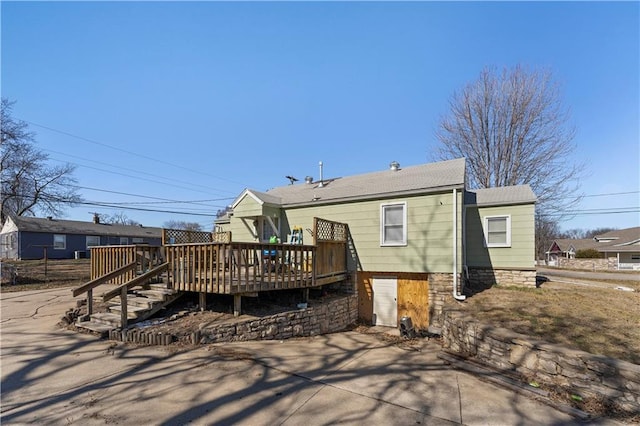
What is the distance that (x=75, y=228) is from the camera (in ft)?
95.0

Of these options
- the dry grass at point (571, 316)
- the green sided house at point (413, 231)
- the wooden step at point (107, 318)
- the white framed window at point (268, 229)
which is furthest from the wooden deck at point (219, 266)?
the dry grass at point (571, 316)

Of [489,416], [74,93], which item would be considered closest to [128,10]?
[74,93]

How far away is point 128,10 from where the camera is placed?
8.50 meters

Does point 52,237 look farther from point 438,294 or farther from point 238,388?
point 438,294

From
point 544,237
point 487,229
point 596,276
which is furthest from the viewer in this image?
point 544,237

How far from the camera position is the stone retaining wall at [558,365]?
12.2ft

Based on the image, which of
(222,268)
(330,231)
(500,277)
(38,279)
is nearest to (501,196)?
(500,277)

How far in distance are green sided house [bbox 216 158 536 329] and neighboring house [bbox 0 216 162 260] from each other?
25.5 metres

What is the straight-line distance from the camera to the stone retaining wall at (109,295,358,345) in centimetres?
563

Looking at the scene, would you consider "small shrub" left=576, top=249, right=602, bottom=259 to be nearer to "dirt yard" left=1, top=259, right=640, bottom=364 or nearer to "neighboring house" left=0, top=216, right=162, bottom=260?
"dirt yard" left=1, top=259, right=640, bottom=364

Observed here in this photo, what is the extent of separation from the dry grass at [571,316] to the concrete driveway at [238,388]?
1.68 meters

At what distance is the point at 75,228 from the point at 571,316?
37.1 metres

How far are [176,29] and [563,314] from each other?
1288 centimetres

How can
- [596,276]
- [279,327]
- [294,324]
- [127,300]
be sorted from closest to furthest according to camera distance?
[127,300] < [279,327] < [294,324] < [596,276]
